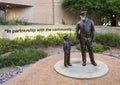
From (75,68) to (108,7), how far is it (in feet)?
51.5

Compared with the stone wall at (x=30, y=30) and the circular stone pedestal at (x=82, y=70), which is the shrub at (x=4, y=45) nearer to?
the stone wall at (x=30, y=30)

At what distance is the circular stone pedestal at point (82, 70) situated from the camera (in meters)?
7.88

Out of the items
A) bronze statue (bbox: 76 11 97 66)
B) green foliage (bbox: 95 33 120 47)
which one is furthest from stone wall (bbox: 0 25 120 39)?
bronze statue (bbox: 76 11 97 66)

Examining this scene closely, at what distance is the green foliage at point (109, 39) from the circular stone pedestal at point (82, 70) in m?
5.23

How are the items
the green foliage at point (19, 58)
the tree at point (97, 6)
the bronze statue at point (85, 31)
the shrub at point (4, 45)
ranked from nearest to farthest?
the bronze statue at point (85, 31) < the green foliage at point (19, 58) < the shrub at point (4, 45) < the tree at point (97, 6)

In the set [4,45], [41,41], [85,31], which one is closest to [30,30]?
[41,41]

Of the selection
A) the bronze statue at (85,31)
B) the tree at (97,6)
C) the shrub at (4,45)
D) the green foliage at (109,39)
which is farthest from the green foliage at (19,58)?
the tree at (97,6)

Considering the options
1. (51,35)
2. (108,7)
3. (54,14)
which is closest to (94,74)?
(51,35)

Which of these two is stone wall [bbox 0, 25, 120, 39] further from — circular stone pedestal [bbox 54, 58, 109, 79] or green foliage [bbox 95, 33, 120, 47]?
circular stone pedestal [bbox 54, 58, 109, 79]

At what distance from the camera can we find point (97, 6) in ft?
74.9

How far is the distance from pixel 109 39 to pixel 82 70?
6.72 meters

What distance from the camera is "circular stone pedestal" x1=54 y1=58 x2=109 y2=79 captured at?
7875mm

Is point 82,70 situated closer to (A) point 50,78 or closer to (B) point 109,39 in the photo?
(A) point 50,78

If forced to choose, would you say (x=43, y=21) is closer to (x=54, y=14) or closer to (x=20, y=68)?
(x=54, y=14)
